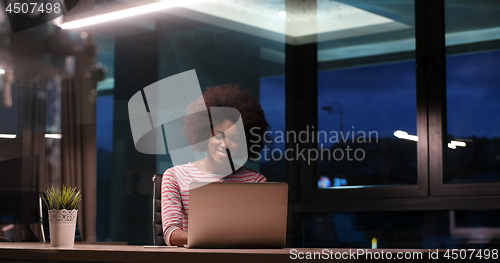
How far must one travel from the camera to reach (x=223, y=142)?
2.33 meters

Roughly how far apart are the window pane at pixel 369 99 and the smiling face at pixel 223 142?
1.75 meters

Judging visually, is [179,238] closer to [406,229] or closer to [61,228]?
[61,228]

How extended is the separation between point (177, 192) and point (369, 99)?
213 centimetres

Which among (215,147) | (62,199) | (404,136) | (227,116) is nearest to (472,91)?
(404,136)

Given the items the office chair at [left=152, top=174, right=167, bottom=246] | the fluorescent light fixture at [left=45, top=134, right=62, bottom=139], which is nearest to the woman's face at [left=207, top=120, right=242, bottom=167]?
the office chair at [left=152, top=174, right=167, bottom=246]

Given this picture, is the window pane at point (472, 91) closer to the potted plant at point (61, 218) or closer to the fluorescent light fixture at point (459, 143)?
the fluorescent light fixture at point (459, 143)

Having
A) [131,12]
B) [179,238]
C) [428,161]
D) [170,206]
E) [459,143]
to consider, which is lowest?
[179,238]

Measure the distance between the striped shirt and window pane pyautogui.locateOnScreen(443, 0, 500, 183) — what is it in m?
1.74

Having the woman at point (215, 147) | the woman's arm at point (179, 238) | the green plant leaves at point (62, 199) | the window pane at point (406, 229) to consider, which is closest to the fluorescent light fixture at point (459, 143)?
the window pane at point (406, 229)

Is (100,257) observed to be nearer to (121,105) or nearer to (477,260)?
(477,260)

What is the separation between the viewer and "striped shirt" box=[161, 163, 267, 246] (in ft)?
7.10

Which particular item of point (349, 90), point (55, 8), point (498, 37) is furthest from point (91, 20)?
point (498, 37)

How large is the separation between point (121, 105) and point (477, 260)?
332 cm

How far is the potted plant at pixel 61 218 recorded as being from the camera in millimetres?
1828
